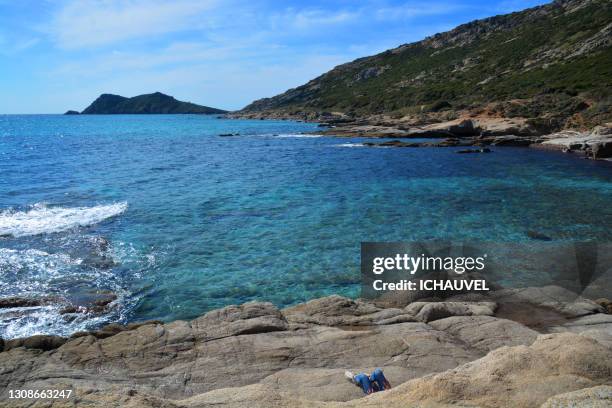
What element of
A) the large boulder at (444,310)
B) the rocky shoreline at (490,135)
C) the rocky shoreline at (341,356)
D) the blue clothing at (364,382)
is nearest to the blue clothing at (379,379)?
the blue clothing at (364,382)

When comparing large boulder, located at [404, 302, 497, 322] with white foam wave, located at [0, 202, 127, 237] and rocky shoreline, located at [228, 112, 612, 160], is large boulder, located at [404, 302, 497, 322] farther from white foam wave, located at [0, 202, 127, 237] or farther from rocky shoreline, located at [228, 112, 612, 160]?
rocky shoreline, located at [228, 112, 612, 160]

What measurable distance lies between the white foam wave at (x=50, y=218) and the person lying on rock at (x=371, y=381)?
64.3 ft

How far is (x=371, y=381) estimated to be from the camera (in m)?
8.38

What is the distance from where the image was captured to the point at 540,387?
21.2ft

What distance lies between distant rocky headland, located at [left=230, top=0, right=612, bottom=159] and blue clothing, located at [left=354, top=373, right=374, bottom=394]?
4639 centimetres

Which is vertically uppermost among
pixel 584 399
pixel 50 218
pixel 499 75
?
pixel 499 75

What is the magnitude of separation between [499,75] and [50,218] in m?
103

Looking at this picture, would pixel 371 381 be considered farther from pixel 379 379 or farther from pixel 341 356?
pixel 341 356

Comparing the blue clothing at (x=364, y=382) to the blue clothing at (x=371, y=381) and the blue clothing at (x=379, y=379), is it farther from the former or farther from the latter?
the blue clothing at (x=379, y=379)

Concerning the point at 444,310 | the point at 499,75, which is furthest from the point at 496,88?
the point at 444,310

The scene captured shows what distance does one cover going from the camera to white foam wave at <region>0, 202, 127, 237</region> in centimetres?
2241

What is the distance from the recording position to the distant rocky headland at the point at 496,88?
6009cm

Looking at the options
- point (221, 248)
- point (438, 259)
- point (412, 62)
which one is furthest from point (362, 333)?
point (412, 62)

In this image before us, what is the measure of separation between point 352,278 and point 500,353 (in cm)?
914
